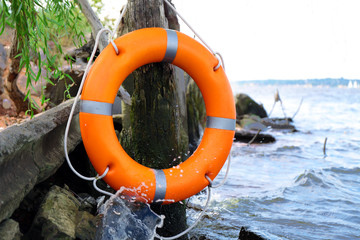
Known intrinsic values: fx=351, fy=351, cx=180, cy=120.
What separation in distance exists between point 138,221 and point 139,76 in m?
0.89

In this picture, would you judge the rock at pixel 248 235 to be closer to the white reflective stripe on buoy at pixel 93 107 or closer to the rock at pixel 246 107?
the white reflective stripe on buoy at pixel 93 107

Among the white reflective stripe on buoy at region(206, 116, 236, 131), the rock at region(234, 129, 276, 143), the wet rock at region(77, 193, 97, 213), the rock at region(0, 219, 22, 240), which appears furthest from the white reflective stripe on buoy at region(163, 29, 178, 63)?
the rock at region(234, 129, 276, 143)

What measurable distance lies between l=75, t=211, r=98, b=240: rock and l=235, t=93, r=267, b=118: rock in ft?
32.2

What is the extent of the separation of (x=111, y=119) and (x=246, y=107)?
32.8ft

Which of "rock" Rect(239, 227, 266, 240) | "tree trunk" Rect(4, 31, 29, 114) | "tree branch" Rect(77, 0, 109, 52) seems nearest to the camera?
"rock" Rect(239, 227, 266, 240)

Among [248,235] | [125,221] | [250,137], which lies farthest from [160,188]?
[250,137]

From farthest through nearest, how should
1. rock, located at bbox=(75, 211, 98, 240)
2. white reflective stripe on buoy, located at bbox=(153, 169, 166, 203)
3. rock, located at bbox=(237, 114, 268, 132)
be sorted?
1. rock, located at bbox=(237, 114, 268, 132)
2. white reflective stripe on buoy, located at bbox=(153, 169, 166, 203)
3. rock, located at bbox=(75, 211, 98, 240)

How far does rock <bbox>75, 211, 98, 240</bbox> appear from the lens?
74.3 inches

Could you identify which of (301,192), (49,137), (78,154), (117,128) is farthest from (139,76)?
(301,192)

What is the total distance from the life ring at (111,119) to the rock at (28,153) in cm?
35

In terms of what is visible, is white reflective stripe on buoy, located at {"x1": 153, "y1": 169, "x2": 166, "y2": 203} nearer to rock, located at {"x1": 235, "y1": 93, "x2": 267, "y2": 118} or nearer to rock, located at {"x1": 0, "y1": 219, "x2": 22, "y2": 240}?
rock, located at {"x1": 0, "y1": 219, "x2": 22, "y2": 240}

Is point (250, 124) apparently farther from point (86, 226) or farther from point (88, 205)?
point (86, 226)

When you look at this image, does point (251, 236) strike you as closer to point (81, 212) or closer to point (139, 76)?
point (81, 212)

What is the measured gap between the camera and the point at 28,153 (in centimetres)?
204
